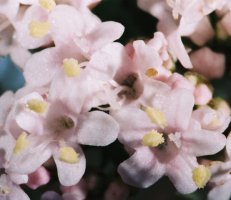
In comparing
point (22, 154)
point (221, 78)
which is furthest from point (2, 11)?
point (221, 78)

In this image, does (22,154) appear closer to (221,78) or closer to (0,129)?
(0,129)

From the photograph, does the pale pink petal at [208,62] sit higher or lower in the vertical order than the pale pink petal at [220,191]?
higher

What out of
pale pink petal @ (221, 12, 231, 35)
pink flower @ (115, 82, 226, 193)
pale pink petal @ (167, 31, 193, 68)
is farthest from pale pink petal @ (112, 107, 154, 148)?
pale pink petal @ (221, 12, 231, 35)

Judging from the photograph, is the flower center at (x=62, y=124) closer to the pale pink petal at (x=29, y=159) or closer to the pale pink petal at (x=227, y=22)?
the pale pink petal at (x=29, y=159)

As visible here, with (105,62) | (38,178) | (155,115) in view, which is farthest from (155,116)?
(38,178)

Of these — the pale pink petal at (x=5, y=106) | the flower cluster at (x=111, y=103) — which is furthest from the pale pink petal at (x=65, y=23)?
the pale pink petal at (x=5, y=106)
